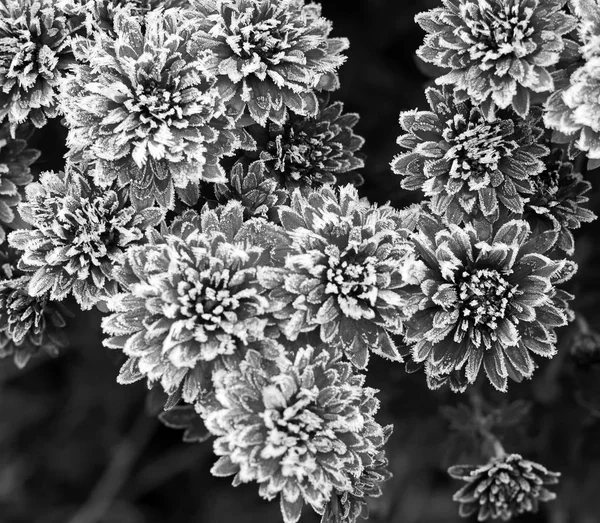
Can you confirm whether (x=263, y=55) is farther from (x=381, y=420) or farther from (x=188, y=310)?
(x=381, y=420)

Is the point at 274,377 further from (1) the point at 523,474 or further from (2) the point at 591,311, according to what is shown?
(2) the point at 591,311

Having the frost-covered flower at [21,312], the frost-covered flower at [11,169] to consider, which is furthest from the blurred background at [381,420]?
the frost-covered flower at [21,312]

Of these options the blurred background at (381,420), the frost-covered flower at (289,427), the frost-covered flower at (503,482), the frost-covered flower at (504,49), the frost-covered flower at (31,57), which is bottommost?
the blurred background at (381,420)

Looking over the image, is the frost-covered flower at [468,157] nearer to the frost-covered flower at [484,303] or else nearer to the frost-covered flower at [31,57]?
the frost-covered flower at [484,303]

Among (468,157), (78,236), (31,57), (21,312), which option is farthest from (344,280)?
(31,57)

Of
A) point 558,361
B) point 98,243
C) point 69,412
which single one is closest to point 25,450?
point 69,412

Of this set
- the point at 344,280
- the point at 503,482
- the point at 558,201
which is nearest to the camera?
the point at 344,280
